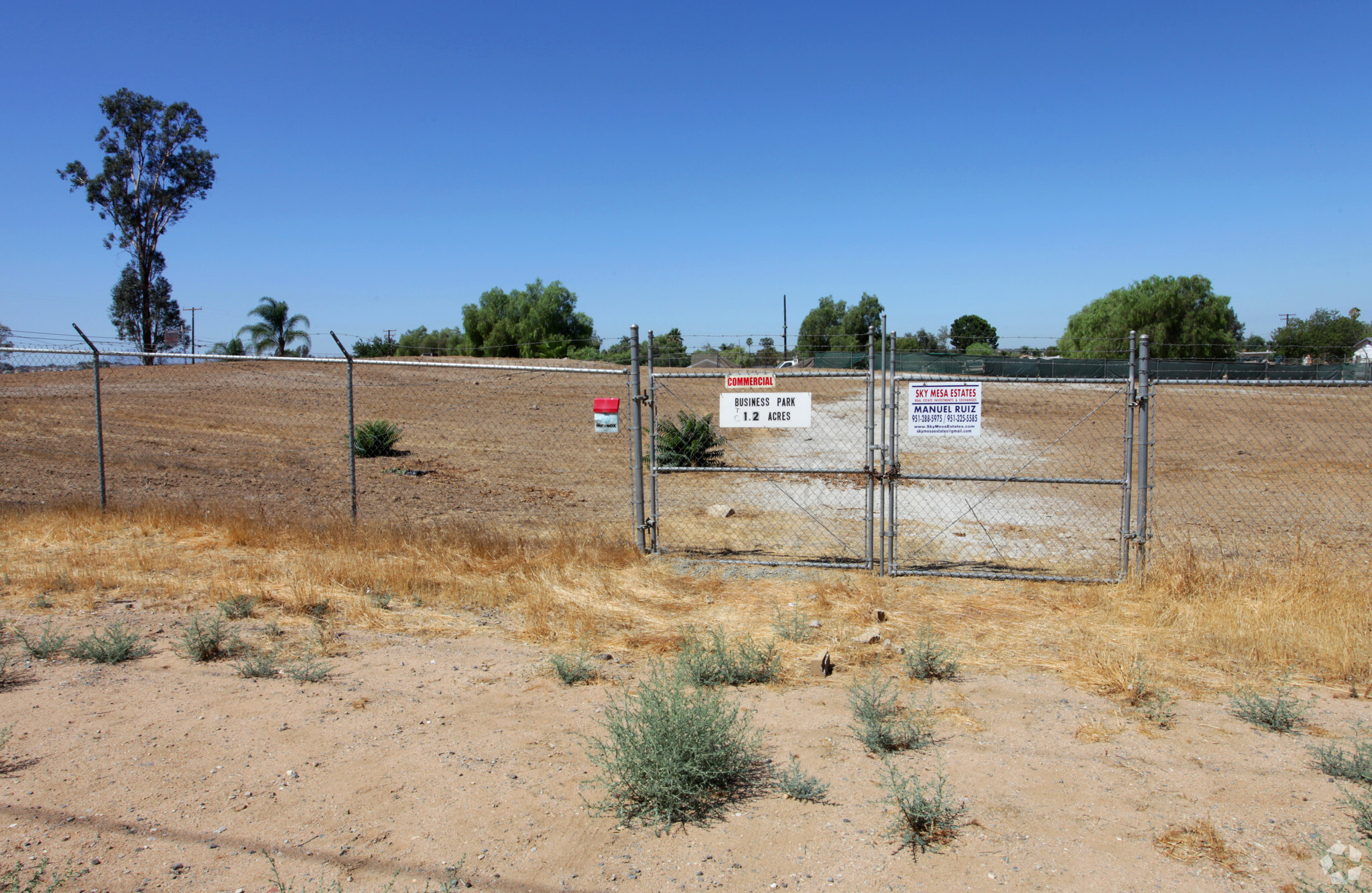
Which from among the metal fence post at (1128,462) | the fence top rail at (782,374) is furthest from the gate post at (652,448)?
the metal fence post at (1128,462)

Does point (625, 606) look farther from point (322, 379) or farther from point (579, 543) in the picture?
point (322, 379)

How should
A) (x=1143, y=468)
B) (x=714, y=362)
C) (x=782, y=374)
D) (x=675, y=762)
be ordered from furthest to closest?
1. (x=714, y=362)
2. (x=782, y=374)
3. (x=1143, y=468)
4. (x=675, y=762)

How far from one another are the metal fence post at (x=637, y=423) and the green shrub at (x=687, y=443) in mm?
6175

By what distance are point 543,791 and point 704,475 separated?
12098mm

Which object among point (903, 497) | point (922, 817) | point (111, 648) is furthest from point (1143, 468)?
point (111, 648)

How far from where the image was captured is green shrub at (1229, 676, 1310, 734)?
4.57 meters

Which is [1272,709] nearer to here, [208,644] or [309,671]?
[309,671]

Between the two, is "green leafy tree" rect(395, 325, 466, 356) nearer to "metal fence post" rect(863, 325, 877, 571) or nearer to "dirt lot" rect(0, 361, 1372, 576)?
"dirt lot" rect(0, 361, 1372, 576)

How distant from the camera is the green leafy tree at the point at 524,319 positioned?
67062 millimetres

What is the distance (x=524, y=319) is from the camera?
69.1 meters

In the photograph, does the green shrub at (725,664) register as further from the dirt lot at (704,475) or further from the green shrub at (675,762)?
the dirt lot at (704,475)

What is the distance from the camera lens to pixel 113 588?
7371 millimetres

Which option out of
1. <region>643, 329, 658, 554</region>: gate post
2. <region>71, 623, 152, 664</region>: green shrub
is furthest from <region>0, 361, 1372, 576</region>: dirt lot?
<region>71, 623, 152, 664</region>: green shrub

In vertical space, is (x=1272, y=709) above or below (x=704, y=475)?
below
